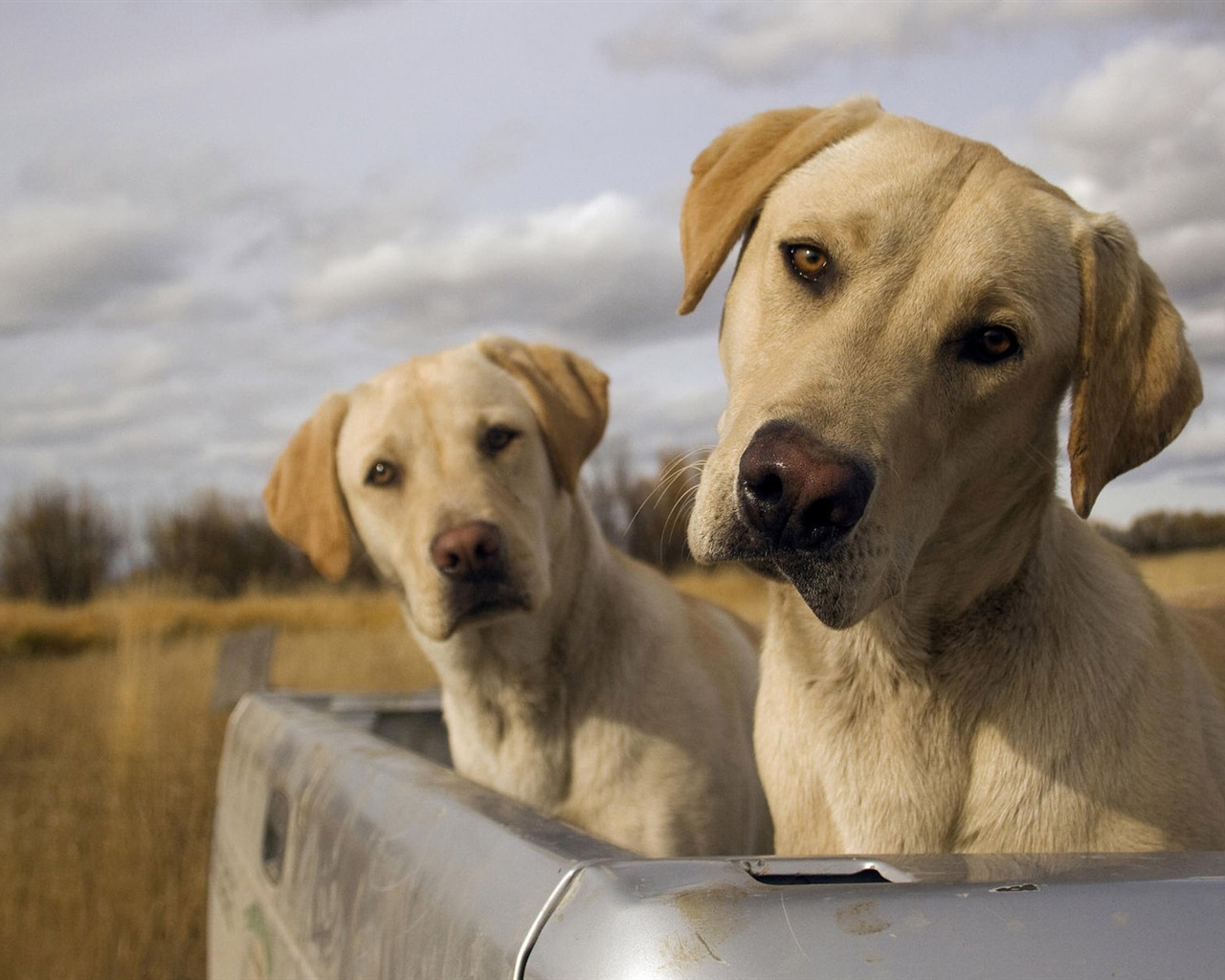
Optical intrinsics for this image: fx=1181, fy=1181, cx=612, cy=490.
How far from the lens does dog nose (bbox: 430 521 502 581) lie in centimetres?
326

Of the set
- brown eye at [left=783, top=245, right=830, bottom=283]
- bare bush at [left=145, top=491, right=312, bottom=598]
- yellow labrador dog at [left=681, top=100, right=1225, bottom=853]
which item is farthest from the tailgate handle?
bare bush at [left=145, top=491, right=312, bottom=598]

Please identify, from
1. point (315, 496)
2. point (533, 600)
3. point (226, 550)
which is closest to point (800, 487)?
point (533, 600)

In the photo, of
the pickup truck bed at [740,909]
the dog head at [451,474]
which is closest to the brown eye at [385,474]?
the dog head at [451,474]

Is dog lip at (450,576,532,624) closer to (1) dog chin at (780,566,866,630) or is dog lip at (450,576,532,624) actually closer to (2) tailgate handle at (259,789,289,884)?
(2) tailgate handle at (259,789,289,884)

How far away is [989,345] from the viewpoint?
6.58ft

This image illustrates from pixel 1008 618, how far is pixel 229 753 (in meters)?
2.33

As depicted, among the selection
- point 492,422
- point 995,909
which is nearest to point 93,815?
point 492,422

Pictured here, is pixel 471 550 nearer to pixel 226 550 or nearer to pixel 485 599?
pixel 485 599

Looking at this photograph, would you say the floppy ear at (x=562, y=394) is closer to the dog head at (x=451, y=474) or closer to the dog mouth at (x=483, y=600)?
the dog head at (x=451, y=474)

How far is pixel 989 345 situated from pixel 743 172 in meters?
0.68

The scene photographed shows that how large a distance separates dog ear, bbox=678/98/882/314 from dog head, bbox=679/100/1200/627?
62mm

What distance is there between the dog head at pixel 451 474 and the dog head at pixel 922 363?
1.27 metres

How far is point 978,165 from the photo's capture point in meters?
2.14

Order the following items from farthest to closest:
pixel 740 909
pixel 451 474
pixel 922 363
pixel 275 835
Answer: pixel 451 474, pixel 275 835, pixel 922 363, pixel 740 909
